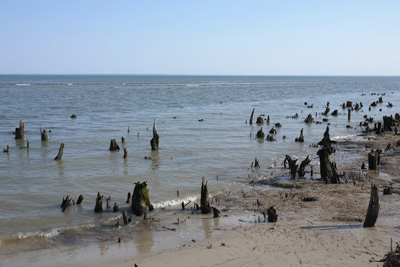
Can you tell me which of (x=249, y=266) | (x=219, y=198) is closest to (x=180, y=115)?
(x=219, y=198)

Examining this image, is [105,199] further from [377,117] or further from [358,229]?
[377,117]

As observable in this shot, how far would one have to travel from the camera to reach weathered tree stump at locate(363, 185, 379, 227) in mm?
8562

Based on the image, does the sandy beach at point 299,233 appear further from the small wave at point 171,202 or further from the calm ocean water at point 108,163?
the calm ocean water at point 108,163

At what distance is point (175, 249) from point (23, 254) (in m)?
3.22

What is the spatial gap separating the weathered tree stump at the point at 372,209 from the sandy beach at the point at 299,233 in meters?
0.16

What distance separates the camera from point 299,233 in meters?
8.87

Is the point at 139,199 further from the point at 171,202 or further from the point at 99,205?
the point at 171,202

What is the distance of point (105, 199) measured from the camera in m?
11.8

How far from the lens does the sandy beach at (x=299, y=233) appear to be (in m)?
7.65

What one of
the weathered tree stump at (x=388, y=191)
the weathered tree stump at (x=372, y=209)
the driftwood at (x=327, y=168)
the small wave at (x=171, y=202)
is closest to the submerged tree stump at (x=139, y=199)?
the small wave at (x=171, y=202)

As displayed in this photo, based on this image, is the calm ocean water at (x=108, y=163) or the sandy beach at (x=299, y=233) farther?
the calm ocean water at (x=108, y=163)

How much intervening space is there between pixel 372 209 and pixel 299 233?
175cm

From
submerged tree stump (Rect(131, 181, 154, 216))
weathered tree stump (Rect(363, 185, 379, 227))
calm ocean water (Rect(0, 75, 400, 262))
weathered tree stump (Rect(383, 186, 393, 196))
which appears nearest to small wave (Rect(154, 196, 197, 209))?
calm ocean water (Rect(0, 75, 400, 262))

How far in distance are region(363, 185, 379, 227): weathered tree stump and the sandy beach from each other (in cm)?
16
